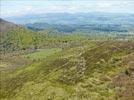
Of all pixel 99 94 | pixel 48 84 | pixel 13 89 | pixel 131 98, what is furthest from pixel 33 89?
pixel 131 98

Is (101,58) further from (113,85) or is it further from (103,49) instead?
(113,85)

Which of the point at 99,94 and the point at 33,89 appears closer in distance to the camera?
the point at 99,94

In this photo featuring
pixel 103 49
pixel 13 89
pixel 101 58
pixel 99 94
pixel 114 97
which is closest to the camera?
pixel 114 97

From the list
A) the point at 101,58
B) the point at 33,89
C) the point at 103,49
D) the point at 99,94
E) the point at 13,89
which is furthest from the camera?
the point at 103,49

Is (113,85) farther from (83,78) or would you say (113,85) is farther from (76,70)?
(76,70)

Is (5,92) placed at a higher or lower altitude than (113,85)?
lower

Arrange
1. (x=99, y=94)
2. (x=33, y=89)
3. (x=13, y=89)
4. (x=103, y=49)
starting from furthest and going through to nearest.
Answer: (x=103, y=49), (x=13, y=89), (x=33, y=89), (x=99, y=94)

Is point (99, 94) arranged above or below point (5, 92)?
above

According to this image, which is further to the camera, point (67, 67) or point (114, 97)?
point (67, 67)

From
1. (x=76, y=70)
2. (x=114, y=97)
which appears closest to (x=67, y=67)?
(x=76, y=70)
